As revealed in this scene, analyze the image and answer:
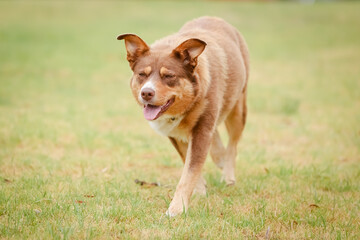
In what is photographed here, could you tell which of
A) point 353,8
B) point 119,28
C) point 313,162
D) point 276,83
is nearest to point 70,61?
point 276,83

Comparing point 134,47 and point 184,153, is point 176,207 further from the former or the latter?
point 134,47

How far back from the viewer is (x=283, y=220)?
432 cm

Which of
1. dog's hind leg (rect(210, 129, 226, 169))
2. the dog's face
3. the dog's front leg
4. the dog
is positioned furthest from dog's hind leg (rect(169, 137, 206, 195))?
dog's hind leg (rect(210, 129, 226, 169))

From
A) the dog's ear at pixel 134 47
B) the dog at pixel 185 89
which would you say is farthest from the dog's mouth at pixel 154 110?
the dog's ear at pixel 134 47

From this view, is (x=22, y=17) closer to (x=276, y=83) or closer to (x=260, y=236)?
(x=276, y=83)

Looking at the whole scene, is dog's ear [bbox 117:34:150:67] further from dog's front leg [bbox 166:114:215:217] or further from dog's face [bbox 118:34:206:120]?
dog's front leg [bbox 166:114:215:217]

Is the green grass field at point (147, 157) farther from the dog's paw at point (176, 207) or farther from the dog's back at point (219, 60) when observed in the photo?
the dog's back at point (219, 60)

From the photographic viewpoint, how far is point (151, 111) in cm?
450

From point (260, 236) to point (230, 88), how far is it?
2.15m

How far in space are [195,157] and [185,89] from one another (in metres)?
0.78

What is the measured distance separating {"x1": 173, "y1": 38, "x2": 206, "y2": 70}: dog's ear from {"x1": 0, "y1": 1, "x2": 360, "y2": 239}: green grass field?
1567mm

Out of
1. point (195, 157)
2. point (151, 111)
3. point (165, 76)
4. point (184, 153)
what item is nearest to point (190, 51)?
point (165, 76)

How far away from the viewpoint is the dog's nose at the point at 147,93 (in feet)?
14.1

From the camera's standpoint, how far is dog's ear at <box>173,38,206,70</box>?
446cm
